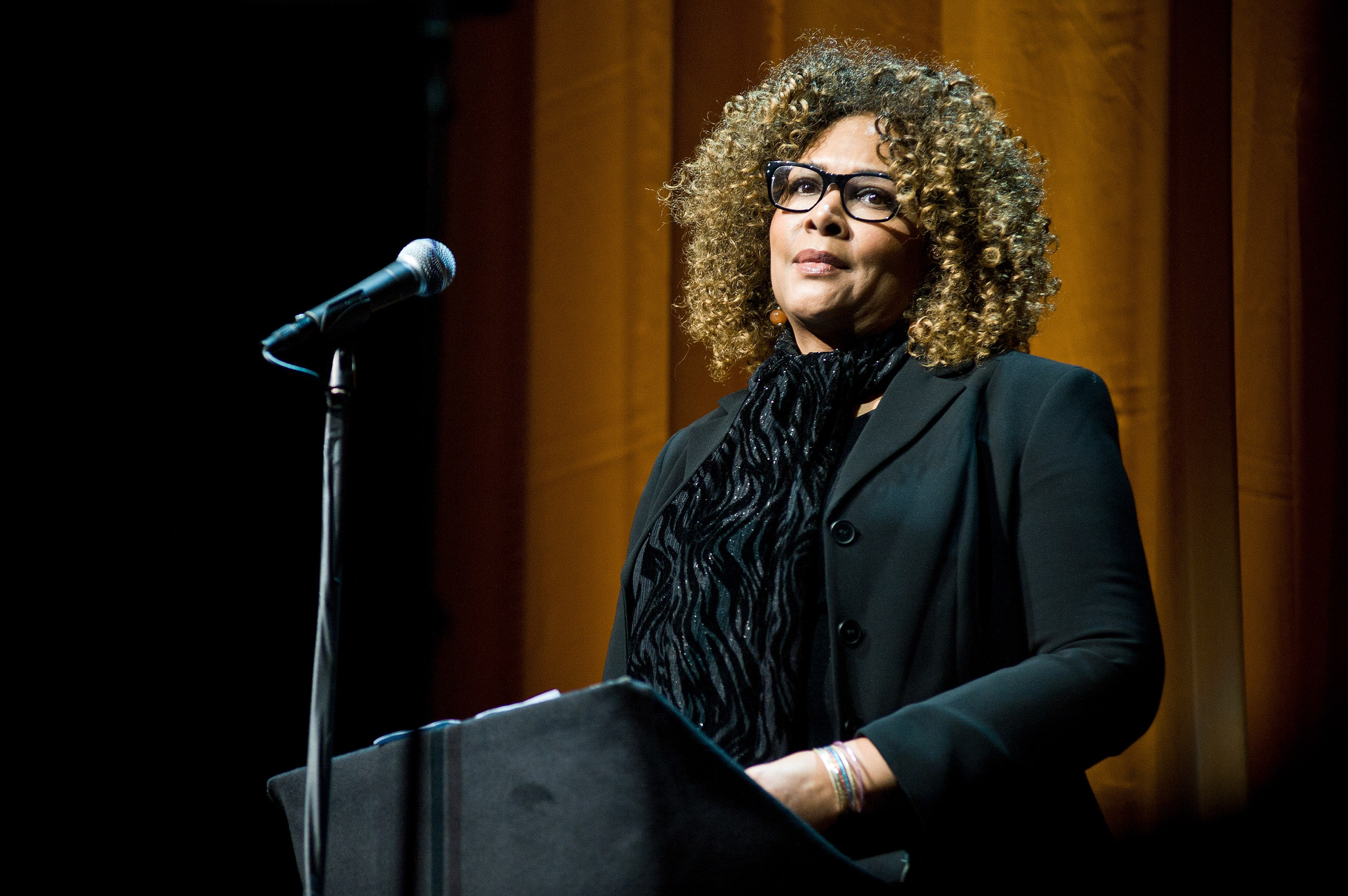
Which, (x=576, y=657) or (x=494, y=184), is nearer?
(x=576, y=657)

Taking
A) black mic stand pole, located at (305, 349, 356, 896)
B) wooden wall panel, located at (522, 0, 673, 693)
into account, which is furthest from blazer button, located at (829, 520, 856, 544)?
wooden wall panel, located at (522, 0, 673, 693)

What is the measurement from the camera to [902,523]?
1.25 metres

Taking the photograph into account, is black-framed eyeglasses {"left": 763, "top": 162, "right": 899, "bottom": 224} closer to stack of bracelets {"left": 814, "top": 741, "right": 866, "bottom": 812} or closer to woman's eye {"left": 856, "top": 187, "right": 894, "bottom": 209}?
woman's eye {"left": 856, "top": 187, "right": 894, "bottom": 209}

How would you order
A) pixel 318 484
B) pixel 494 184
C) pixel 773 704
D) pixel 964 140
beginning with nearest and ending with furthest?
pixel 773 704
pixel 964 140
pixel 318 484
pixel 494 184

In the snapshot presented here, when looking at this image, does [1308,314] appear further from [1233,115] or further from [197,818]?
[197,818]

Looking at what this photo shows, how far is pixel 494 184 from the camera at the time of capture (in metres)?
2.37

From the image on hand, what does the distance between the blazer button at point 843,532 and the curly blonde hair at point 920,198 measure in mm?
279

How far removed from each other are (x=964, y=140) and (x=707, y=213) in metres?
0.50

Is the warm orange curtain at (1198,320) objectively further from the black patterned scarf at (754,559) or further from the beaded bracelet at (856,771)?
the beaded bracelet at (856,771)

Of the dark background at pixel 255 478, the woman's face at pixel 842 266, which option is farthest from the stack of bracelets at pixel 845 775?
the dark background at pixel 255 478

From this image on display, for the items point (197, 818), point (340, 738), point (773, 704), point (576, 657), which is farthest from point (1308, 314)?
point (197, 818)

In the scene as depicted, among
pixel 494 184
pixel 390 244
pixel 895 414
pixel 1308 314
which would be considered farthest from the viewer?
pixel 494 184

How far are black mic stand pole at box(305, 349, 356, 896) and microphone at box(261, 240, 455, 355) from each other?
30 millimetres

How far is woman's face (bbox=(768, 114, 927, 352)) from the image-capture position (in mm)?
1486
